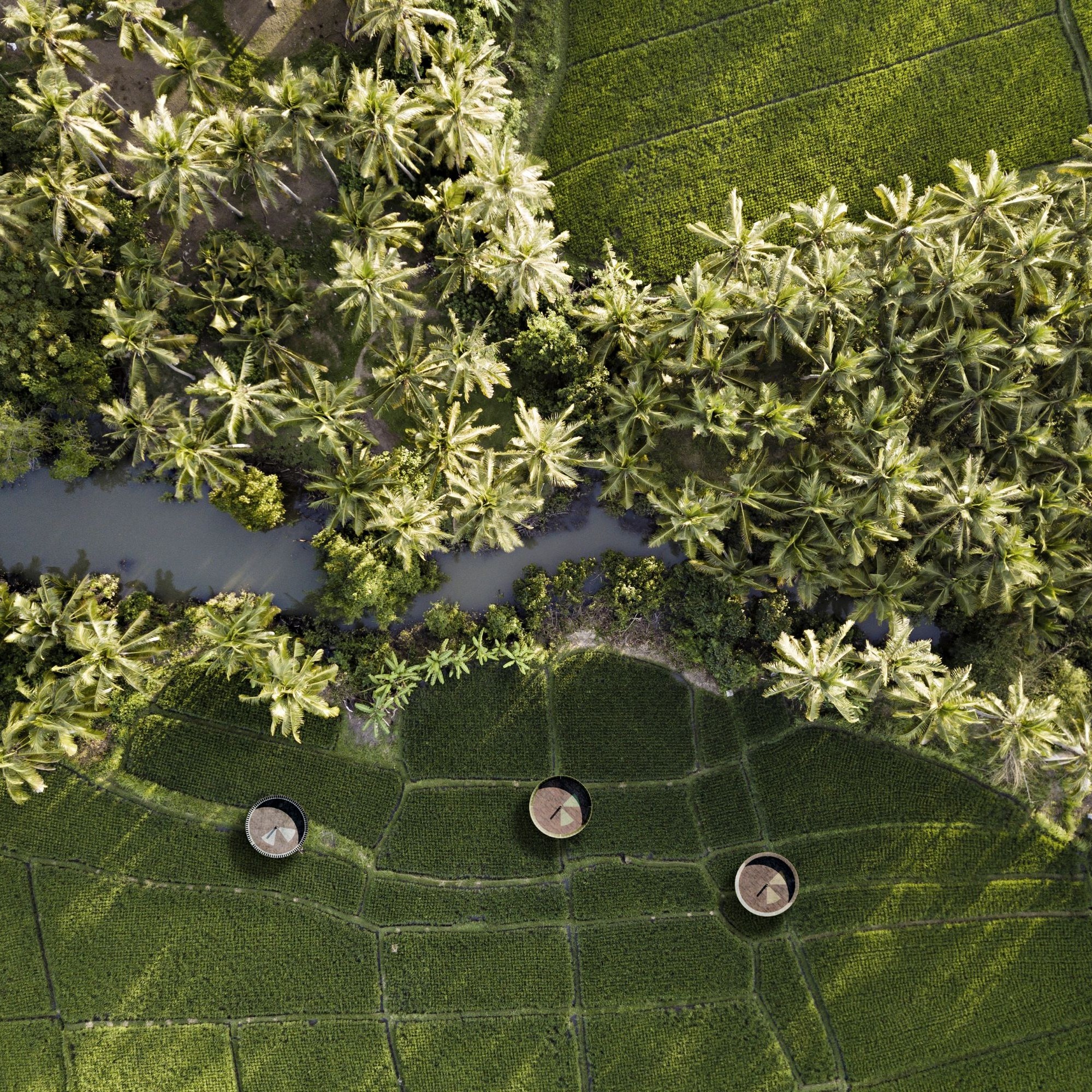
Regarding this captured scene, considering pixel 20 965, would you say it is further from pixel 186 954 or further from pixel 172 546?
pixel 172 546

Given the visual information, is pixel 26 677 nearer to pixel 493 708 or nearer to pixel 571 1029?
pixel 493 708

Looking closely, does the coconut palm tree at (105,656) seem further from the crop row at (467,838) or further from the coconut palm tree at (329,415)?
the crop row at (467,838)

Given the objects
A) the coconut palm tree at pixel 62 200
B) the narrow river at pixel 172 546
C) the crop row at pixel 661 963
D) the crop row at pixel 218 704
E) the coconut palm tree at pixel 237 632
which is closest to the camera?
the coconut palm tree at pixel 62 200

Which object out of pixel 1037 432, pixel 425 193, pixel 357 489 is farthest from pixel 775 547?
pixel 425 193

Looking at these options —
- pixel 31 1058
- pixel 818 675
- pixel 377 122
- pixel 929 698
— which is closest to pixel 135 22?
Answer: pixel 377 122

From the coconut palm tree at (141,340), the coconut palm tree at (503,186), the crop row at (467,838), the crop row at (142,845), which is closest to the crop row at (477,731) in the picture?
the crop row at (467,838)

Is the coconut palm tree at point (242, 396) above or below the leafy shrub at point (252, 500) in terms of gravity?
above

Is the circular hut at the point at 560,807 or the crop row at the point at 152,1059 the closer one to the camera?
the crop row at the point at 152,1059
